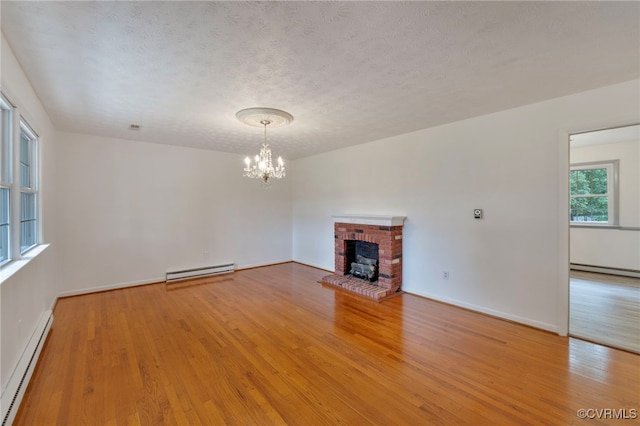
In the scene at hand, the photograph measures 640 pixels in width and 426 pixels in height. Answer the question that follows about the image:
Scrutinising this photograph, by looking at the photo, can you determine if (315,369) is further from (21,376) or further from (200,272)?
(200,272)

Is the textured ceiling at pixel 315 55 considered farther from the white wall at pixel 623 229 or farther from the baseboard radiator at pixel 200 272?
the white wall at pixel 623 229

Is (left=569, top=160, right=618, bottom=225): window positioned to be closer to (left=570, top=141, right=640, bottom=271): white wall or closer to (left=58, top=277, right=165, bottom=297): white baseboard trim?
(left=570, top=141, right=640, bottom=271): white wall

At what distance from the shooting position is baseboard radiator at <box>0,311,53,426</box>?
1781 mm

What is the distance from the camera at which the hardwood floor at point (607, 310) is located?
2896 millimetres

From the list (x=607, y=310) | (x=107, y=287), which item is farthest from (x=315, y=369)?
(x=107, y=287)

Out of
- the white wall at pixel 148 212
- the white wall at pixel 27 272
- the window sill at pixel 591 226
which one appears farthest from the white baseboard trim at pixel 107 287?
the window sill at pixel 591 226

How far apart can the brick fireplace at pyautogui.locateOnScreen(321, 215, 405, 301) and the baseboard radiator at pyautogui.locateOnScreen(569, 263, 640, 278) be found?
3.85 m

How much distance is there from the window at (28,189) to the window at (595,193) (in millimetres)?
9019

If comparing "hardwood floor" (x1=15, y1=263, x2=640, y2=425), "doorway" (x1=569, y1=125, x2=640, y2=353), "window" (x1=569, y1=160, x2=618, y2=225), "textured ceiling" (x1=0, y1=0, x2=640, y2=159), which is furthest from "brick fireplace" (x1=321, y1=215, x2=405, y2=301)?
"window" (x1=569, y1=160, x2=618, y2=225)

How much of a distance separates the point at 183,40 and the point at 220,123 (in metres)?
1.95

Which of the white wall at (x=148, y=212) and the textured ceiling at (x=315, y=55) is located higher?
the textured ceiling at (x=315, y=55)

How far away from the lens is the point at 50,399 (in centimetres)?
203

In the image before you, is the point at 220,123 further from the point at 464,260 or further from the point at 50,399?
the point at 464,260

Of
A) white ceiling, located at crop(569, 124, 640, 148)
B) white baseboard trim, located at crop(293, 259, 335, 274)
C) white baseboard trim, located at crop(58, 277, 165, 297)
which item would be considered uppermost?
white ceiling, located at crop(569, 124, 640, 148)
